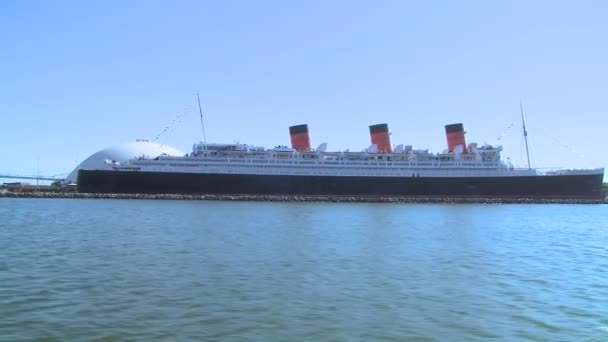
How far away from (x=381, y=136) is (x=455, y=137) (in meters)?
9.51

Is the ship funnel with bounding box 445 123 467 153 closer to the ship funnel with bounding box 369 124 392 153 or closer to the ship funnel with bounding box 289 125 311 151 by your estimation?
the ship funnel with bounding box 369 124 392 153

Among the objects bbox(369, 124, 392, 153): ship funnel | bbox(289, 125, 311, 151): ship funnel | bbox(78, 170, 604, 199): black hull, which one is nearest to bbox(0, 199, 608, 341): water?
bbox(78, 170, 604, 199): black hull

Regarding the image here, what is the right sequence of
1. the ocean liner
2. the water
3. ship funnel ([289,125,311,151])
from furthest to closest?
1. ship funnel ([289,125,311,151])
2. the ocean liner
3. the water

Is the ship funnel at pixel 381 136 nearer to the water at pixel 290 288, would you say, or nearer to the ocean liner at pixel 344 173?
the ocean liner at pixel 344 173

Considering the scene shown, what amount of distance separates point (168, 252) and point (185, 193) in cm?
4607

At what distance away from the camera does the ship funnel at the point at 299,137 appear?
67812 millimetres

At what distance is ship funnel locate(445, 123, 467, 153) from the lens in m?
69.7

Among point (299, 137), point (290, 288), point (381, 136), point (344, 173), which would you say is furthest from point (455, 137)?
point (290, 288)

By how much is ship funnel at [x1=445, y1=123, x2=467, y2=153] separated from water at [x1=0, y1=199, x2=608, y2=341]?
51551 millimetres

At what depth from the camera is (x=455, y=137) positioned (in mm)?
70188

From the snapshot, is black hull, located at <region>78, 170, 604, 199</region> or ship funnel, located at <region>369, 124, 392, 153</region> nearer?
black hull, located at <region>78, 170, 604, 199</region>

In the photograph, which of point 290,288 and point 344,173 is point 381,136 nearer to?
point 344,173

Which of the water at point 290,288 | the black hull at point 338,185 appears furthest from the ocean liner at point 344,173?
the water at point 290,288

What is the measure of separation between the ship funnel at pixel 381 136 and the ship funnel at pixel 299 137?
8.49 meters
